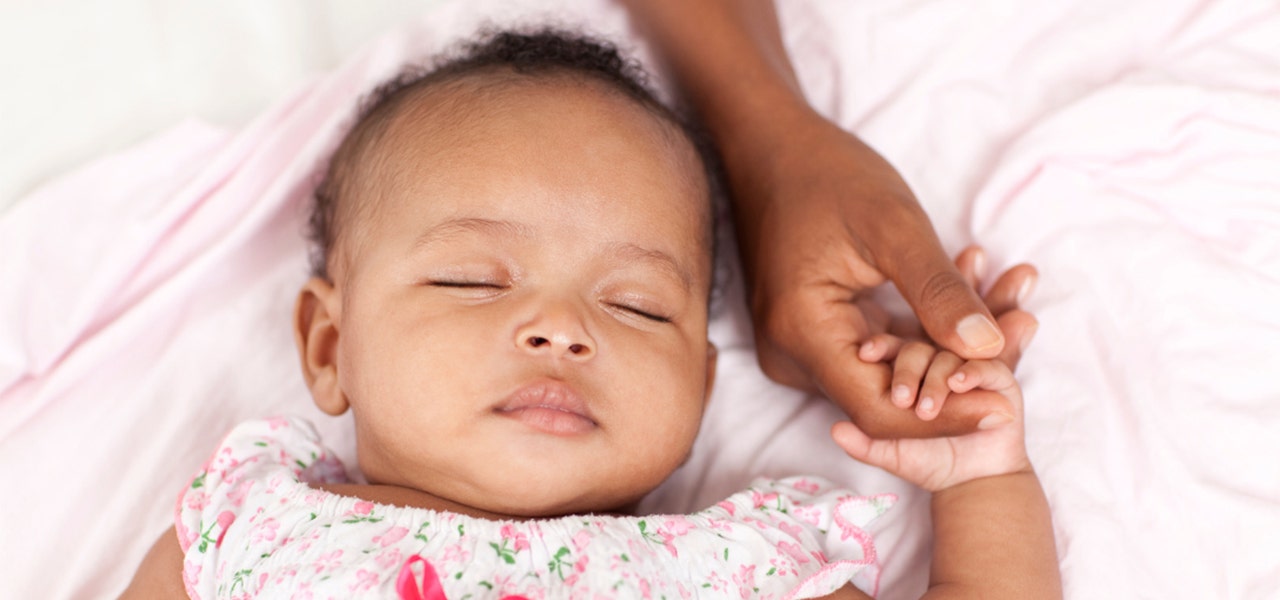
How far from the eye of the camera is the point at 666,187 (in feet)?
5.72

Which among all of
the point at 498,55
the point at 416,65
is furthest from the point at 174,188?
the point at 498,55

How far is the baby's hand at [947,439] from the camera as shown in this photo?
61.7 inches

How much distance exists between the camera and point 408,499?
1.64m

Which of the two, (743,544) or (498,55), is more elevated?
(498,55)

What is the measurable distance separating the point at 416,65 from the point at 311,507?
1.02m

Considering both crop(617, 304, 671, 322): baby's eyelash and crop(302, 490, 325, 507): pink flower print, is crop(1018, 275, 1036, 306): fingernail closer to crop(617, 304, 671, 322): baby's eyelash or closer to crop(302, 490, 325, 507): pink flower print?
crop(617, 304, 671, 322): baby's eyelash

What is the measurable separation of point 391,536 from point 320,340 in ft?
1.50

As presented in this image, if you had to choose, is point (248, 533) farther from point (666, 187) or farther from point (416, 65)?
point (416, 65)

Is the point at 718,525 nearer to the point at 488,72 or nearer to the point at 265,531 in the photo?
the point at 265,531

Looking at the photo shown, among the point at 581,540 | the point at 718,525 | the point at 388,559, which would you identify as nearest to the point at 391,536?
the point at 388,559

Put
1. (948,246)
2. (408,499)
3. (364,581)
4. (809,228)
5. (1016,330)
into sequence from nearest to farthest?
(364,581) → (408,499) → (1016,330) → (809,228) → (948,246)

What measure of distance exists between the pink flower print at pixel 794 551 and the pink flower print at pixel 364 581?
0.59 m

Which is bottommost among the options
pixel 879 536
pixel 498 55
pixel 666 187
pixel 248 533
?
pixel 879 536

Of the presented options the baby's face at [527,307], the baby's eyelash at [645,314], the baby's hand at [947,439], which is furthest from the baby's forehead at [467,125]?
the baby's hand at [947,439]
